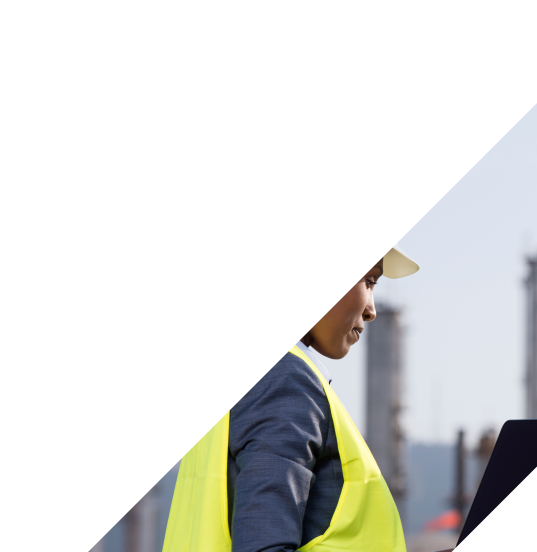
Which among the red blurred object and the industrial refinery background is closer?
the industrial refinery background

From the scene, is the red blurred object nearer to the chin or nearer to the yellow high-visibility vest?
the chin

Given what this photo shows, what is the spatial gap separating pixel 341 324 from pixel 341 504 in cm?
34

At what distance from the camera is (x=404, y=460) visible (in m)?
12.8

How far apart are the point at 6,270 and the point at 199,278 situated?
0.97ft

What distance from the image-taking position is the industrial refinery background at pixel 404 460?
33.0 feet

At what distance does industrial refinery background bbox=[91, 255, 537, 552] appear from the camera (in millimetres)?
10062

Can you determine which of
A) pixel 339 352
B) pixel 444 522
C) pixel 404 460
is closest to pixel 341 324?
pixel 339 352

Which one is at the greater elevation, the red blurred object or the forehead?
the forehead

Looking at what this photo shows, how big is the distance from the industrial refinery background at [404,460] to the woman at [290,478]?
8996 mm

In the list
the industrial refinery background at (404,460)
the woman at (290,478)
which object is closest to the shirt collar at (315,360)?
the woman at (290,478)

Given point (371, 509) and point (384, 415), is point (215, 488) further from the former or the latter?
point (384, 415)

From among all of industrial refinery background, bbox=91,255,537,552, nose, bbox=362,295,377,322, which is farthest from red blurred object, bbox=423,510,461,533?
nose, bbox=362,295,377,322

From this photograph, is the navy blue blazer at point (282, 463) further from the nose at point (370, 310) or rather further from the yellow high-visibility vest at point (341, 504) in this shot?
the nose at point (370, 310)

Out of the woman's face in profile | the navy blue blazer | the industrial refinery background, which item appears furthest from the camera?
the industrial refinery background
